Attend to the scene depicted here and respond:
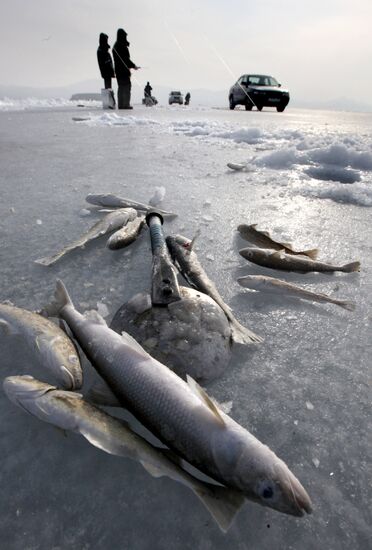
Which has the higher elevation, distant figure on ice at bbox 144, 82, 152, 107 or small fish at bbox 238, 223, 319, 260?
distant figure on ice at bbox 144, 82, 152, 107

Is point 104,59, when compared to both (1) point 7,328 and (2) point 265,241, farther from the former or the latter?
(1) point 7,328

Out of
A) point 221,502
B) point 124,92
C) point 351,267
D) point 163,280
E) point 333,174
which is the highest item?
point 124,92

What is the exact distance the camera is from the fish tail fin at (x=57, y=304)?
237 centimetres

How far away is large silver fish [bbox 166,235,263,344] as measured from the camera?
2215 millimetres

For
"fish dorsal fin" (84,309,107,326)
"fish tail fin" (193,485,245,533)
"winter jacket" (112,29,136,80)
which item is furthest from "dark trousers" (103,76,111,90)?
"fish tail fin" (193,485,245,533)

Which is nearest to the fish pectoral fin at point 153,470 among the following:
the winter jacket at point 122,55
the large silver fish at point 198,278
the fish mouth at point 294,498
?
the fish mouth at point 294,498

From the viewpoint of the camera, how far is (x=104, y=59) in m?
19.1

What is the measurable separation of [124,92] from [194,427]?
73.3 feet

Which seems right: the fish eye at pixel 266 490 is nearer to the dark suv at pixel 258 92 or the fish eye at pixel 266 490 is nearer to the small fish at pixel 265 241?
the small fish at pixel 265 241

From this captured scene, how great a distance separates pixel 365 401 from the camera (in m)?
1.85

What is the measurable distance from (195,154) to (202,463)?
798 centimetres

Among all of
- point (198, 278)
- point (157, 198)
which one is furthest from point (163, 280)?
point (157, 198)

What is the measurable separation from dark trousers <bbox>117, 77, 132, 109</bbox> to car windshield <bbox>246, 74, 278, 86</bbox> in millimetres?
7812

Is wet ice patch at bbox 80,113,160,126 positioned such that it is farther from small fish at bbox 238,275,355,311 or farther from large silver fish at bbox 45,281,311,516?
large silver fish at bbox 45,281,311,516
